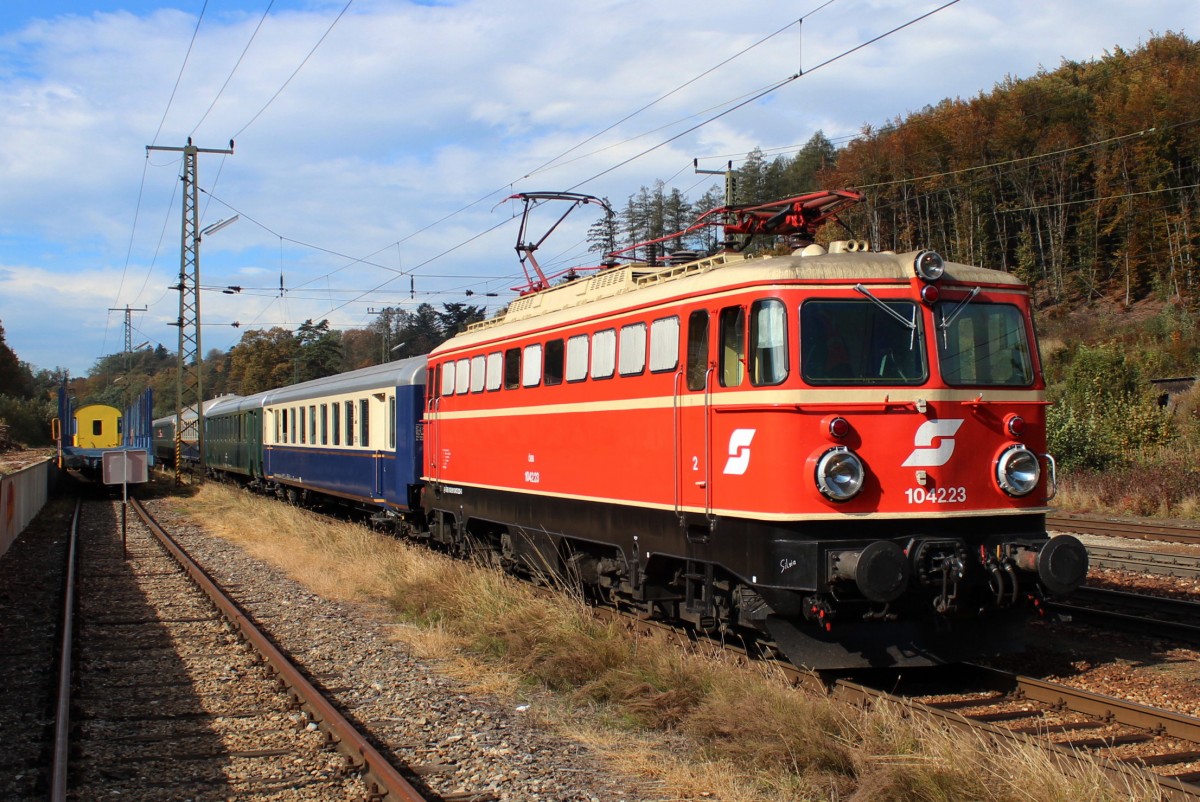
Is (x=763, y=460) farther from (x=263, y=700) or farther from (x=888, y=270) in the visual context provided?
(x=263, y=700)

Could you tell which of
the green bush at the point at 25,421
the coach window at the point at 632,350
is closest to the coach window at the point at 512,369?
the coach window at the point at 632,350

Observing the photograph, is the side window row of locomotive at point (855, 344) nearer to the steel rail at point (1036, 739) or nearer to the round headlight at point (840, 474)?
the round headlight at point (840, 474)

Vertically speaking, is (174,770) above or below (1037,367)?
below

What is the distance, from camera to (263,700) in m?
8.38

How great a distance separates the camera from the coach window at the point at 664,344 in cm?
920

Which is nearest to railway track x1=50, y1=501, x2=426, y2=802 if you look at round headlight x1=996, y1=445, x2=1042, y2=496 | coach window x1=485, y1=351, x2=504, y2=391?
coach window x1=485, y1=351, x2=504, y2=391

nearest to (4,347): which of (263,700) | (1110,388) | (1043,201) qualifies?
(1043,201)

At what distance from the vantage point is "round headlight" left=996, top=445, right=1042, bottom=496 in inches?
322

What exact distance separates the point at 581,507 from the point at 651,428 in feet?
6.03

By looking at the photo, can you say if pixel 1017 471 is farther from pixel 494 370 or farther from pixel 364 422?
pixel 364 422

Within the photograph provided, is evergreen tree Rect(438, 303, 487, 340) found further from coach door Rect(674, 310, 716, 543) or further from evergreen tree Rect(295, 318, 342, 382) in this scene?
coach door Rect(674, 310, 716, 543)

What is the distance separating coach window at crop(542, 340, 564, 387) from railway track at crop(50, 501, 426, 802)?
393 centimetres

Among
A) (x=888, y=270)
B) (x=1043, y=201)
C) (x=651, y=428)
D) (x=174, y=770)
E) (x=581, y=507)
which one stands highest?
(x=1043, y=201)

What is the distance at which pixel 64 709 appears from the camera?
782 centimetres
